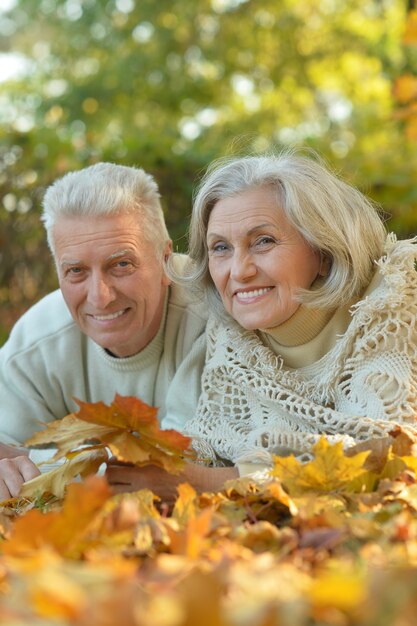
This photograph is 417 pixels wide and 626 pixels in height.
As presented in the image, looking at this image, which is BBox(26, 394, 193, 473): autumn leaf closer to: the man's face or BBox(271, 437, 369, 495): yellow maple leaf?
BBox(271, 437, 369, 495): yellow maple leaf

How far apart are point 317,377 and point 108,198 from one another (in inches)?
38.6

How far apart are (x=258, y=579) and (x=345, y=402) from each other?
1.48 m

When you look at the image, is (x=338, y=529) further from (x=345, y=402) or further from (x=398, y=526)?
(x=345, y=402)

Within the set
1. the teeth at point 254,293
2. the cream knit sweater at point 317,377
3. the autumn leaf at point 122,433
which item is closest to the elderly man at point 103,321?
the cream knit sweater at point 317,377

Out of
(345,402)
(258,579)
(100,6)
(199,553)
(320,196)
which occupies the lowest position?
(345,402)

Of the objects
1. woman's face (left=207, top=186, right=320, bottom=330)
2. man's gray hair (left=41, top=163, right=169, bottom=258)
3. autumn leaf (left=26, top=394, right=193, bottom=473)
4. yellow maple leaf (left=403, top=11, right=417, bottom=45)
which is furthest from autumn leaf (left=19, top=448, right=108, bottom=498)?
yellow maple leaf (left=403, top=11, right=417, bottom=45)

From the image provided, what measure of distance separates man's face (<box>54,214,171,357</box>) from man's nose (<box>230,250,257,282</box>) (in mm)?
529

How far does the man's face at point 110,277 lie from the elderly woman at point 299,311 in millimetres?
308

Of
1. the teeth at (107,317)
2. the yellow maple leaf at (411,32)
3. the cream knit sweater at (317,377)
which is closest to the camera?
the cream knit sweater at (317,377)

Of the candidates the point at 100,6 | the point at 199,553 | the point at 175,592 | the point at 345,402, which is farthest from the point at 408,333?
the point at 100,6

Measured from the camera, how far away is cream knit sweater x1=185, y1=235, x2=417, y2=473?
7.97ft

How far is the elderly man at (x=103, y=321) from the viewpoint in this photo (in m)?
3.01

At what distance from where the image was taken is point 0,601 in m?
1.12

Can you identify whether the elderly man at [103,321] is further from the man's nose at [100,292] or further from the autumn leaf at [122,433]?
the autumn leaf at [122,433]
